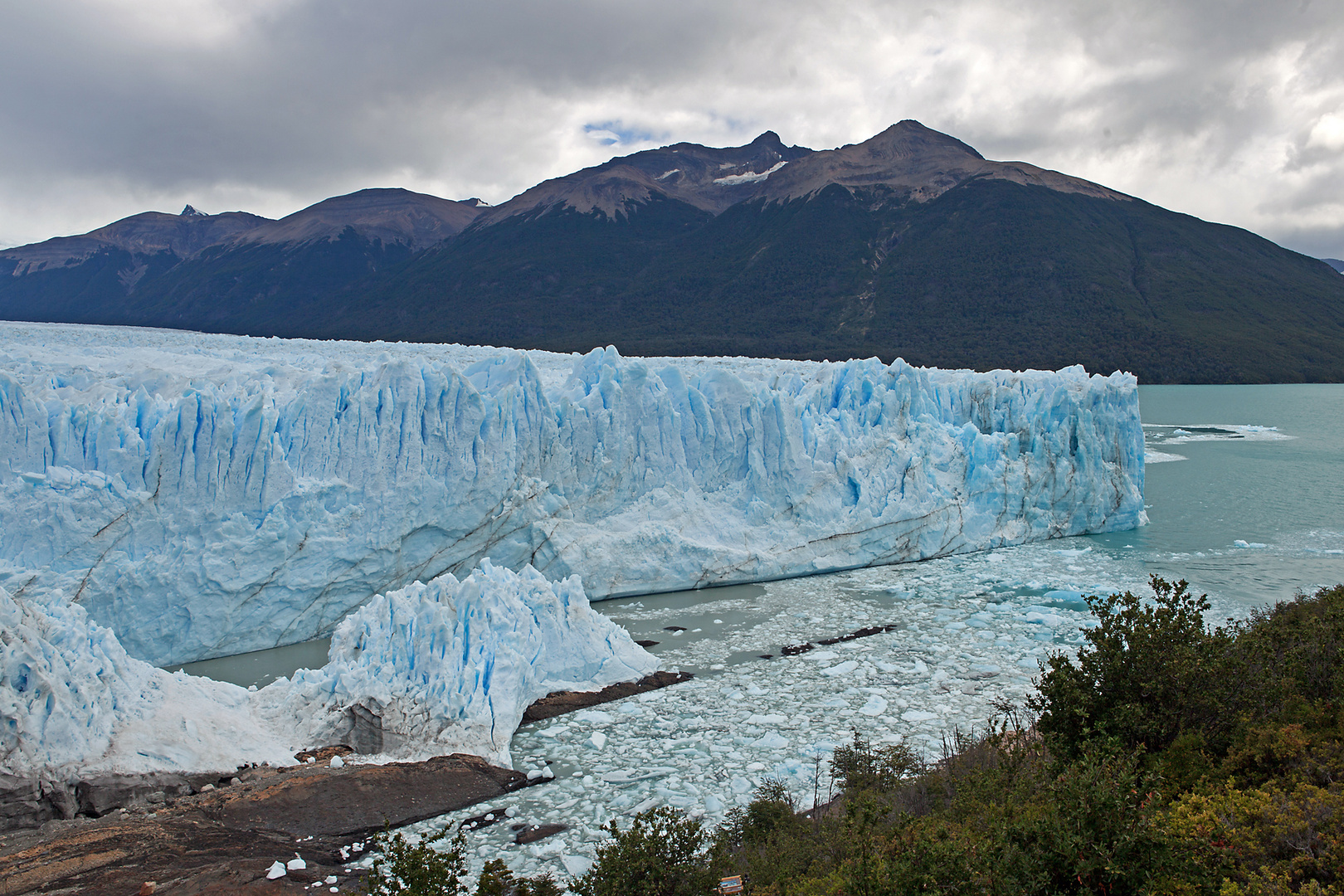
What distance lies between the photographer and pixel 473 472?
12062 mm

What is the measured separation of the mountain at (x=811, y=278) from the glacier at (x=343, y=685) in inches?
1660

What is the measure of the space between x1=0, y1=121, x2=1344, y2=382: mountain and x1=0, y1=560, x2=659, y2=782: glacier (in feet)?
138

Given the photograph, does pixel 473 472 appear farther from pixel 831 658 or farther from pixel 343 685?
pixel 831 658

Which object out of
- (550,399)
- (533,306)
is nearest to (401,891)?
(550,399)

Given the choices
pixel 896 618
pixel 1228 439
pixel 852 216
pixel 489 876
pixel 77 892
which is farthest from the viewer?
pixel 852 216

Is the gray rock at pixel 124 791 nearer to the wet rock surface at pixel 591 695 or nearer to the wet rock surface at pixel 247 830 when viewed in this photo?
the wet rock surface at pixel 247 830

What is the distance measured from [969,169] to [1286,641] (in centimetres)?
9588

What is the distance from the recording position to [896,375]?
634 inches

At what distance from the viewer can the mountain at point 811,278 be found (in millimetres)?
61281

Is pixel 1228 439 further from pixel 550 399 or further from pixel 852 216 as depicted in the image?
pixel 852 216

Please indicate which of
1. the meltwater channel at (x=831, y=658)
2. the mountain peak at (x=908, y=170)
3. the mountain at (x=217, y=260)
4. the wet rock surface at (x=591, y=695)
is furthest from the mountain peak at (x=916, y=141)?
the wet rock surface at (x=591, y=695)

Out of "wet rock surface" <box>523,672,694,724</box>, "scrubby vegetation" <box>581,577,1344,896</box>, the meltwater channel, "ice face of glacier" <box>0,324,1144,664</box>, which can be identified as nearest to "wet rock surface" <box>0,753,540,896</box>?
the meltwater channel

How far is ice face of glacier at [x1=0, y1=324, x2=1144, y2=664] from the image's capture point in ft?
32.6

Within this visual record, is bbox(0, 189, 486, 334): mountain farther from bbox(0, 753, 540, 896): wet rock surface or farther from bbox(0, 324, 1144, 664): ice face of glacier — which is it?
bbox(0, 753, 540, 896): wet rock surface
